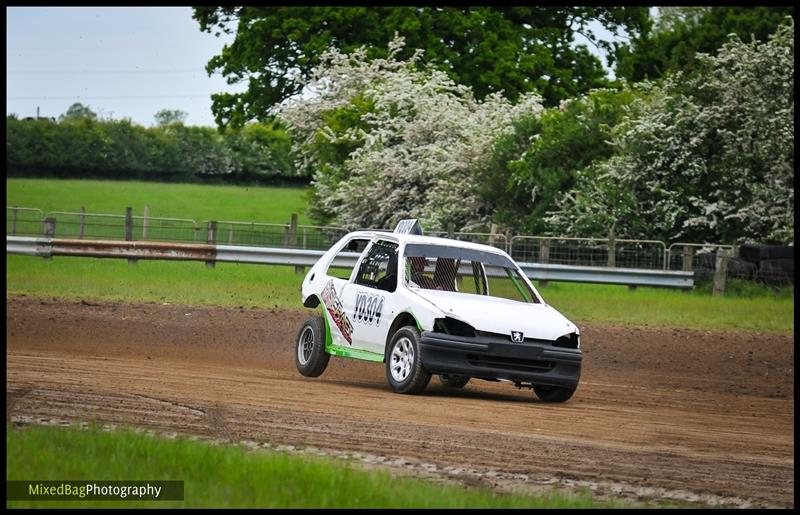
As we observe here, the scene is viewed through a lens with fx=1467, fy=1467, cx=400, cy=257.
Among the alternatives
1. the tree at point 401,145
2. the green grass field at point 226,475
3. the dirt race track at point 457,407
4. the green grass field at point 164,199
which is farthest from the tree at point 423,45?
the green grass field at point 226,475

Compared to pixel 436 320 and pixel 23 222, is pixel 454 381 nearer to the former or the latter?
pixel 436 320

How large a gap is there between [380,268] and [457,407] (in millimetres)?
2713

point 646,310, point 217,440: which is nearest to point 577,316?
point 646,310

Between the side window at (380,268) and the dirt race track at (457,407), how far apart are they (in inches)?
42.3

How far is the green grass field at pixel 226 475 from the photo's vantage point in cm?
730

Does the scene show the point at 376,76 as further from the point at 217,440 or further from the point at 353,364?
the point at 217,440

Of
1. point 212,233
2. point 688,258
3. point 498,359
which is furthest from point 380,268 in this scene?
point 212,233

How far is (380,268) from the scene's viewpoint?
15.5 metres

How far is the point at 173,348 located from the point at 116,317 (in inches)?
123

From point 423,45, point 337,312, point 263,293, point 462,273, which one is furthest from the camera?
point 423,45

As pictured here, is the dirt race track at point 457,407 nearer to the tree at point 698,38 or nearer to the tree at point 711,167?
the tree at point 711,167

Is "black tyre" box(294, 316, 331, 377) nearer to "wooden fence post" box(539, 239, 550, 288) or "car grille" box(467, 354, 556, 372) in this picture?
"car grille" box(467, 354, 556, 372)

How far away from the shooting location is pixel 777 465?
413 inches

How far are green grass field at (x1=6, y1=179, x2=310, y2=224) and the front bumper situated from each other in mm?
52724
